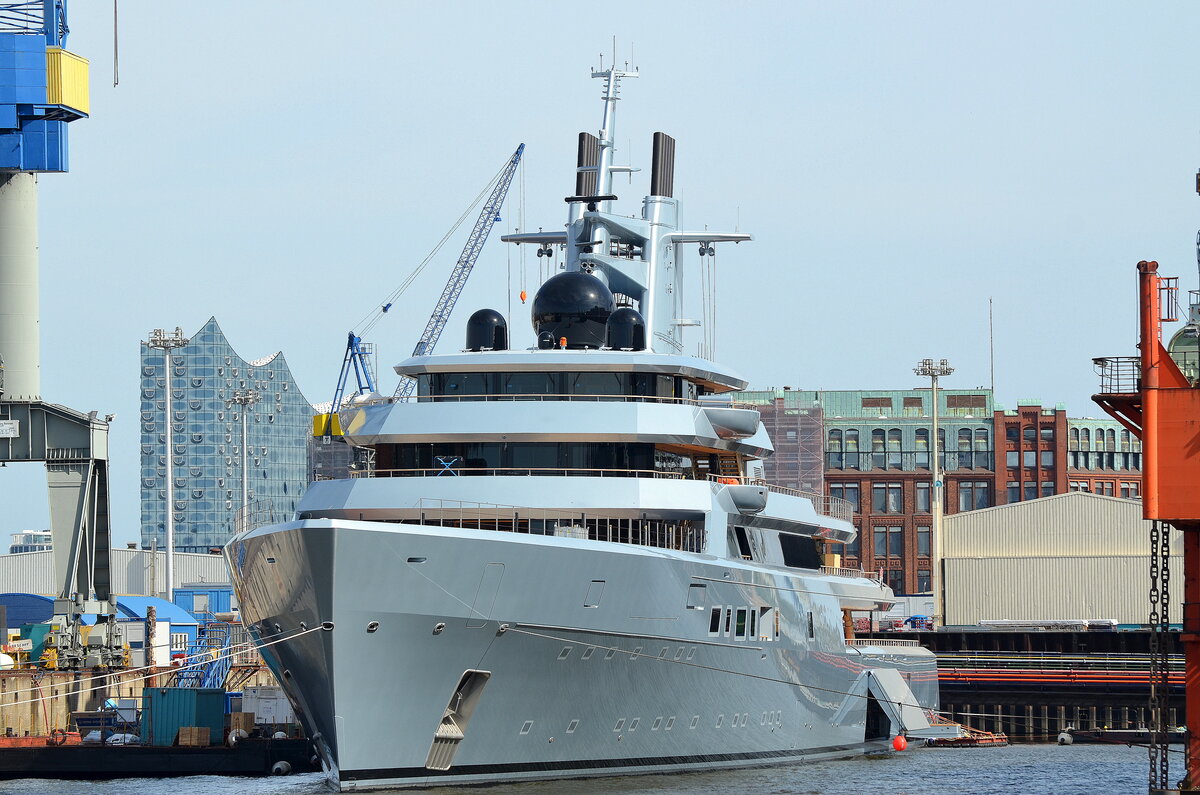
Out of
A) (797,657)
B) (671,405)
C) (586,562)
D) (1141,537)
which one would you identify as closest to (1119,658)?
(1141,537)

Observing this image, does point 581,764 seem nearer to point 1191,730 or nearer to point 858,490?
point 1191,730

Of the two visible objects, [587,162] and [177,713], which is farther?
[587,162]

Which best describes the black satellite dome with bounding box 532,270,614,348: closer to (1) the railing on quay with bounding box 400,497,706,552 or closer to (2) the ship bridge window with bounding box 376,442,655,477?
(2) the ship bridge window with bounding box 376,442,655,477

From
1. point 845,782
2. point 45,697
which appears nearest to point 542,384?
point 845,782

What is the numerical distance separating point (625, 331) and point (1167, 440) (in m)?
15.0

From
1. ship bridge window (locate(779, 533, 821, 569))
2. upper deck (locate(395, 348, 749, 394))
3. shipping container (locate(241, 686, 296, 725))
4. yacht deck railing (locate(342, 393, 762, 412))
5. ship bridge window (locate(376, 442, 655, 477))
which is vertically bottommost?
shipping container (locate(241, 686, 296, 725))

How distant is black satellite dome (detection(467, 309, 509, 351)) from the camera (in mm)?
36281

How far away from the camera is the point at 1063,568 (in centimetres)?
7981

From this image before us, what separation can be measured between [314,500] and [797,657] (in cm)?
1020

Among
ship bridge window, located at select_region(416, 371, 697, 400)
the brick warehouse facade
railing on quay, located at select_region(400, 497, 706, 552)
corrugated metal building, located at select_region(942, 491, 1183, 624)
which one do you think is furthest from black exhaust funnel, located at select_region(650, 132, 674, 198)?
the brick warehouse facade

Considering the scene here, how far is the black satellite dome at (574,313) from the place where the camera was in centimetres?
3659

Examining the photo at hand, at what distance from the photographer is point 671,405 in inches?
1335

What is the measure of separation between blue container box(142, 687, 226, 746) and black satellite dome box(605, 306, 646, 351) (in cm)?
1186

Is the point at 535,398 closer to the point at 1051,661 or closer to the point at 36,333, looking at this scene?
the point at 36,333
